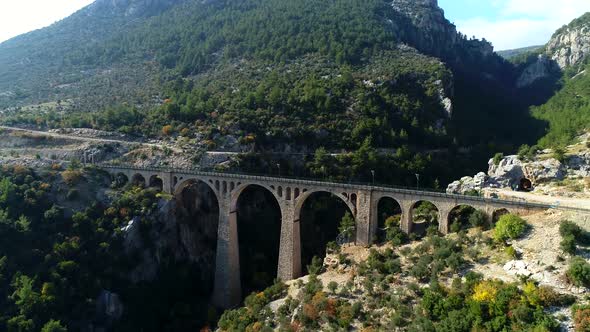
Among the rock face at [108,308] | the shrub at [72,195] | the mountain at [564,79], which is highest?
the mountain at [564,79]

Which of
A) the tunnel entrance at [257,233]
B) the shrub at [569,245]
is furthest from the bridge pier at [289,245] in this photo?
the shrub at [569,245]

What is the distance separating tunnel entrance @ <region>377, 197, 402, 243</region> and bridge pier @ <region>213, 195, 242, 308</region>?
49.2ft

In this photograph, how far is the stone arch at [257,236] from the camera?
5100cm

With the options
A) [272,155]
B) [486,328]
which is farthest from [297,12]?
[486,328]

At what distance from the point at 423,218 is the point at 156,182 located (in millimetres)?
31713

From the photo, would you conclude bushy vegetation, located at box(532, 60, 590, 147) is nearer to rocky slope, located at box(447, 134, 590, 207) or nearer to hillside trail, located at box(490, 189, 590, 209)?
rocky slope, located at box(447, 134, 590, 207)

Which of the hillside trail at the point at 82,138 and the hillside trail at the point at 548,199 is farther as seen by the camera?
the hillside trail at the point at 82,138

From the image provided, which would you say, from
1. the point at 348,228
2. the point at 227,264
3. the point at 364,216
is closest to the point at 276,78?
the point at 227,264

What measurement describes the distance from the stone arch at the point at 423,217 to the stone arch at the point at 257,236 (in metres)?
15.4

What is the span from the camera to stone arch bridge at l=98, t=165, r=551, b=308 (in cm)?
3625

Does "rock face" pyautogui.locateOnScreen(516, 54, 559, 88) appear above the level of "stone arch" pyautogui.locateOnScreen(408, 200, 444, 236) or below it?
above

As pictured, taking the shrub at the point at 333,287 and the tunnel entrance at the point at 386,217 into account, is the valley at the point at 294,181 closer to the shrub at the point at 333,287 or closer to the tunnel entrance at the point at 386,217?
the shrub at the point at 333,287

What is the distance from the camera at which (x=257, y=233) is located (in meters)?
55.8

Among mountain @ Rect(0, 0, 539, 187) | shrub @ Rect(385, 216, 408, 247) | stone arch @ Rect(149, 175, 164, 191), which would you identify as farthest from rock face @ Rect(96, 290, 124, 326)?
shrub @ Rect(385, 216, 408, 247)
